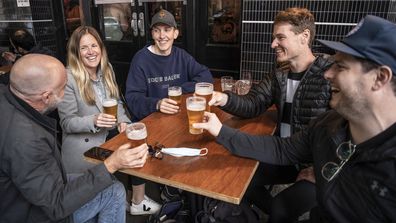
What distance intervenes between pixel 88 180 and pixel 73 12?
4.25m

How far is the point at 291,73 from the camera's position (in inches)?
76.7

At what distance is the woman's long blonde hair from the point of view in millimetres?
2131

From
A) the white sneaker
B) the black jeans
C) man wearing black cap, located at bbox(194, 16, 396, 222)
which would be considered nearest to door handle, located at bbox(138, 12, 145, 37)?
the white sneaker

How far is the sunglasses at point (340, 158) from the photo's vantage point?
1.14 meters

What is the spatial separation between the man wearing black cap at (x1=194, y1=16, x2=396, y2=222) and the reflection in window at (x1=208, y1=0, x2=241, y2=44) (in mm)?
2664

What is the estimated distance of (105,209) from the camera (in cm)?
164

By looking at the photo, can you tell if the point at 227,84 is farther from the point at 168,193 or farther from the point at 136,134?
the point at 136,134

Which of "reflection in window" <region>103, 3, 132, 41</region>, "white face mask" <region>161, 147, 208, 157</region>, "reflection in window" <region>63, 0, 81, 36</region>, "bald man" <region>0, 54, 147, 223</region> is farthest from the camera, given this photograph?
"reflection in window" <region>63, 0, 81, 36</region>

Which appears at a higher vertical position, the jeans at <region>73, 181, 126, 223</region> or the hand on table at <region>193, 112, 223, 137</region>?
the hand on table at <region>193, 112, 223, 137</region>

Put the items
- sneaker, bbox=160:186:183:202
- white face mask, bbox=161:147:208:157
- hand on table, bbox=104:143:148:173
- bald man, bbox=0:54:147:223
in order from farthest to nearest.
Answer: sneaker, bbox=160:186:183:202, white face mask, bbox=161:147:208:157, hand on table, bbox=104:143:148:173, bald man, bbox=0:54:147:223

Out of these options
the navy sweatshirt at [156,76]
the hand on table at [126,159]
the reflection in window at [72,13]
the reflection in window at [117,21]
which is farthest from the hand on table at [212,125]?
the reflection in window at [72,13]

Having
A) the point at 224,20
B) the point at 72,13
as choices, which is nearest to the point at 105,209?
the point at 224,20

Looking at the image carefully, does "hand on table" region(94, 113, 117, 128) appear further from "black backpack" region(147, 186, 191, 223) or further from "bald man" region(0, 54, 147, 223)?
"black backpack" region(147, 186, 191, 223)

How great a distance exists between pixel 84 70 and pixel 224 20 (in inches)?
83.3
